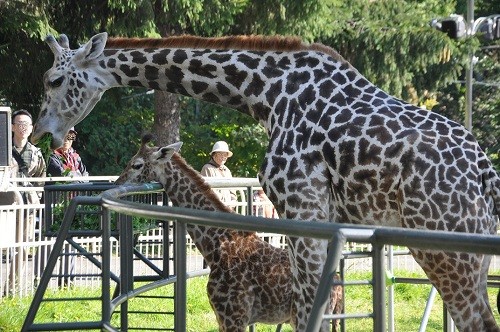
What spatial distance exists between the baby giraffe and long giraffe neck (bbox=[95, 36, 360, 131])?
30.7 inches

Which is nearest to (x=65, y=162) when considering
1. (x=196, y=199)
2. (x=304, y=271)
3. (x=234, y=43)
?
(x=196, y=199)

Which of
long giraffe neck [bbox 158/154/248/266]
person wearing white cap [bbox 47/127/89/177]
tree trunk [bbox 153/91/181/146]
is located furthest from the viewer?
tree trunk [bbox 153/91/181/146]

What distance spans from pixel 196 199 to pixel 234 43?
124cm

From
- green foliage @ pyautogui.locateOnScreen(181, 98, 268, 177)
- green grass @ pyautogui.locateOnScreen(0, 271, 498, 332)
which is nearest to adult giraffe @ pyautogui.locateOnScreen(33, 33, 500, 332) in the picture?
green grass @ pyautogui.locateOnScreen(0, 271, 498, 332)

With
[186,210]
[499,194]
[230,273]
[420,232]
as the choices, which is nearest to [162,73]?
[230,273]

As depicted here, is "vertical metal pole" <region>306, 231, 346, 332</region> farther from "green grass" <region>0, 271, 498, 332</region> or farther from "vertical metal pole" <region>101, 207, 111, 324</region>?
"green grass" <region>0, 271, 498, 332</region>

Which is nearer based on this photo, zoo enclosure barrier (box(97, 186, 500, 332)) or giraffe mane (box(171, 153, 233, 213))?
zoo enclosure barrier (box(97, 186, 500, 332))

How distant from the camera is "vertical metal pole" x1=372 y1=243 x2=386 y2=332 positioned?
9.92 feet

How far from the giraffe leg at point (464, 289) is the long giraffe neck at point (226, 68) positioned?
3.95 ft

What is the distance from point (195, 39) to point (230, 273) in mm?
1463

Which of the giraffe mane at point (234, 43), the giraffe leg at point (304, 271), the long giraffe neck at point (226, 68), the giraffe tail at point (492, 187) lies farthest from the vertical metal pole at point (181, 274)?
the giraffe mane at point (234, 43)

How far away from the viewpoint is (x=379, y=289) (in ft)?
10.0

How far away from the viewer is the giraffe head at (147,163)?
7.61 m

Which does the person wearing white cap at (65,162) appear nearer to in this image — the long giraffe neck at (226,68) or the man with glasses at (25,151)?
the man with glasses at (25,151)
